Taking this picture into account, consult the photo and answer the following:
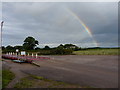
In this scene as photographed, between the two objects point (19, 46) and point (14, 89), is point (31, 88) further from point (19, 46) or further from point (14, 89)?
point (19, 46)

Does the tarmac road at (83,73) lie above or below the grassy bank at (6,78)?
below

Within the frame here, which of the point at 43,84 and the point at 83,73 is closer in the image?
the point at 43,84

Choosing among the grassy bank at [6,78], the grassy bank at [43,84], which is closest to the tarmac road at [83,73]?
the grassy bank at [43,84]

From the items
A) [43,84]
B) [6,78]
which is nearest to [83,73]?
[43,84]

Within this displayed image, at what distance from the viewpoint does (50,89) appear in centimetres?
465

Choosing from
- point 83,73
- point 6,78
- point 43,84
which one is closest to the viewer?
point 43,84

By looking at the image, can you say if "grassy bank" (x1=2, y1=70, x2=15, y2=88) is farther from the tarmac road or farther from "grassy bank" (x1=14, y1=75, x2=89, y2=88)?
the tarmac road

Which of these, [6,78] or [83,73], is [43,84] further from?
[83,73]

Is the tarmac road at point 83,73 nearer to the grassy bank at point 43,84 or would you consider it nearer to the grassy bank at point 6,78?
the grassy bank at point 43,84

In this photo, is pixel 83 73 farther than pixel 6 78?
Yes

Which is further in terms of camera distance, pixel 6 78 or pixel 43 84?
pixel 6 78

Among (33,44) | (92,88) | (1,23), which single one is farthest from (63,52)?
(33,44)

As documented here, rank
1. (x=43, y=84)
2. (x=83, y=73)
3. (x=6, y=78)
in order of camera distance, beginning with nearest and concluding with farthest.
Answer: (x=43, y=84) → (x=6, y=78) → (x=83, y=73)

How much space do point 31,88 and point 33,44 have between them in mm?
56395
